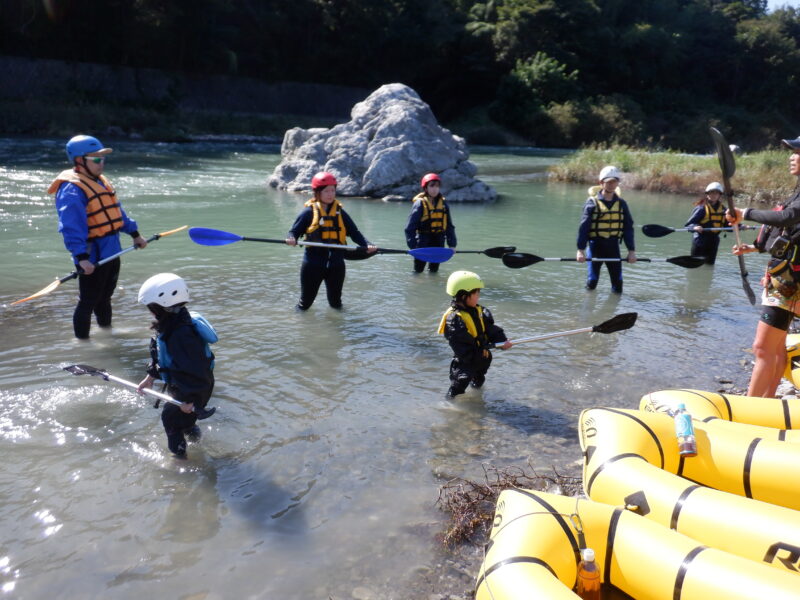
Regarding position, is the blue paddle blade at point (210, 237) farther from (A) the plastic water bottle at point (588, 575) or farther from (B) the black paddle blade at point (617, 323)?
(A) the plastic water bottle at point (588, 575)

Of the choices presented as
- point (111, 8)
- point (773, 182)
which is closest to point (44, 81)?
point (111, 8)

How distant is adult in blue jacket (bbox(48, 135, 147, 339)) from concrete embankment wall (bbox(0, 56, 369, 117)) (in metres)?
32.4

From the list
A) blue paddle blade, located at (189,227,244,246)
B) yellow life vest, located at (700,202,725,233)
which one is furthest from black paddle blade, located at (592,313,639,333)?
yellow life vest, located at (700,202,725,233)

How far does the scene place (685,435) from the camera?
3539mm

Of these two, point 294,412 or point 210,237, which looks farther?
point 210,237

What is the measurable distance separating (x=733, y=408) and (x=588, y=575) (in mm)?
1985

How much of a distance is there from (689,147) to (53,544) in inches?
1662

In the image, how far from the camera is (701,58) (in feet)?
192

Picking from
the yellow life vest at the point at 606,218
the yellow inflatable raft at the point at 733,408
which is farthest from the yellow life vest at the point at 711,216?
the yellow inflatable raft at the point at 733,408

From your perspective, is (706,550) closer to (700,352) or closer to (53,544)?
(53,544)

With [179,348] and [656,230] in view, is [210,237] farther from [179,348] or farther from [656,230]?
[656,230]

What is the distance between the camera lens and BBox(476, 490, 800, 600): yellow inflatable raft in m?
2.43

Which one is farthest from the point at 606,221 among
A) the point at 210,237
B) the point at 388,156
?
the point at 388,156

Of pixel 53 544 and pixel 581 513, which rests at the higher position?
pixel 581 513
